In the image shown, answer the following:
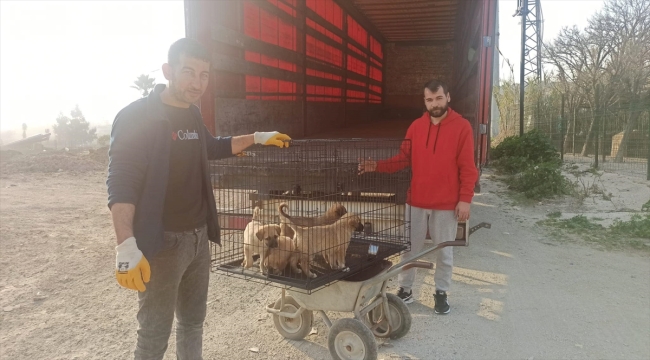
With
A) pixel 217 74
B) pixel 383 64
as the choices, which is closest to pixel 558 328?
pixel 217 74

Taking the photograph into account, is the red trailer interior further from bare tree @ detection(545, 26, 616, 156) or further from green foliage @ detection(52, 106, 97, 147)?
green foliage @ detection(52, 106, 97, 147)

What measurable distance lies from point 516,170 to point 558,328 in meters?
8.84

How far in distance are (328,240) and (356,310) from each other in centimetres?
52

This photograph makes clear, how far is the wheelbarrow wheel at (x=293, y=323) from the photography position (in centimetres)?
351

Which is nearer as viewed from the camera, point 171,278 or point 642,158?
point 171,278

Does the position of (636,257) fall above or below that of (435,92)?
below

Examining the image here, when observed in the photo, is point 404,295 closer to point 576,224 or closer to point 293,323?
point 293,323

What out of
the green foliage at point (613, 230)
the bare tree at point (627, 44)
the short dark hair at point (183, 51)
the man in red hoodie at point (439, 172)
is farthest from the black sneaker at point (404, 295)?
the bare tree at point (627, 44)

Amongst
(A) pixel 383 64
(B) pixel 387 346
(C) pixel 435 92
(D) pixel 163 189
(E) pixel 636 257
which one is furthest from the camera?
(A) pixel 383 64

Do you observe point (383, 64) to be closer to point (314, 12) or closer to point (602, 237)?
point (314, 12)

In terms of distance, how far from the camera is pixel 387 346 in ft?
11.4

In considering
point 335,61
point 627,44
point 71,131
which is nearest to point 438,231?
point 335,61

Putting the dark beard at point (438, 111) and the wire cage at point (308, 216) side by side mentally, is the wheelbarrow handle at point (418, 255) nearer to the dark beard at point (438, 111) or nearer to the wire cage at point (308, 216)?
the wire cage at point (308, 216)

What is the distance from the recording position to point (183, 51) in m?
2.40
